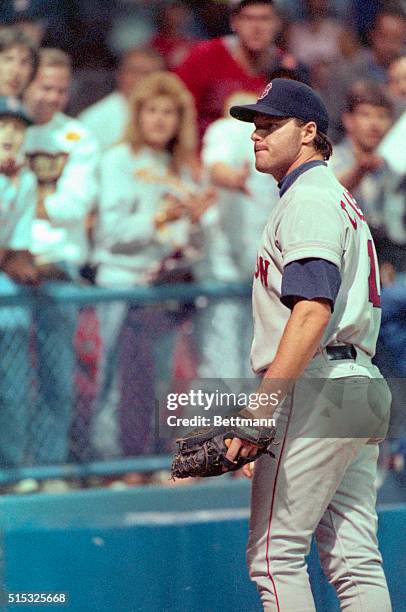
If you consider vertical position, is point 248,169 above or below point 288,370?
above

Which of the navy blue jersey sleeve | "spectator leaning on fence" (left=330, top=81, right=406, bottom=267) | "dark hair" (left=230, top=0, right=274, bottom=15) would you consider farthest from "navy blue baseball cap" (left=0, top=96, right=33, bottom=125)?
the navy blue jersey sleeve

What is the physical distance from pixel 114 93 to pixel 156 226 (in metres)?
0.78

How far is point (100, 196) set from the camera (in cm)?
550

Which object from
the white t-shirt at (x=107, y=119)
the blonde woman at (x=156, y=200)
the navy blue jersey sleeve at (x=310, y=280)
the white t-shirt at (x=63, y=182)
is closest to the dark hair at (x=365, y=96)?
the blonde woman at (x=156, y=200)

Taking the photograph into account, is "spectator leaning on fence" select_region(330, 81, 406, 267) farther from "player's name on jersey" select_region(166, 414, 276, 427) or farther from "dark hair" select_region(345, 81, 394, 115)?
"player's name on jersey" select_region(166, 414, 276, 427)

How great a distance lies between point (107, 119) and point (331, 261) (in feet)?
9.82

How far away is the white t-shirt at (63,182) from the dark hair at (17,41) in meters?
0.30

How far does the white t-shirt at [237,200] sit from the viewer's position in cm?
561

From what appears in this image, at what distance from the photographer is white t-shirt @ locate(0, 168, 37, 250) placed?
5199mm

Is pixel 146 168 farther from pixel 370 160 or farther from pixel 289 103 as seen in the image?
pixel 289 103

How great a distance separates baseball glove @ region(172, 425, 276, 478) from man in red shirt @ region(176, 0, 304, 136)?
9.71 ft

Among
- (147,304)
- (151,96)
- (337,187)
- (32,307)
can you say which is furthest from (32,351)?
(337,187)

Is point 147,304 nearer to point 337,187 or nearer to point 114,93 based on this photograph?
point 114,93

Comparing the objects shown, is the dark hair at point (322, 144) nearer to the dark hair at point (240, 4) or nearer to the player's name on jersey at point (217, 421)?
the player's name on jersey at point (217, 421)
